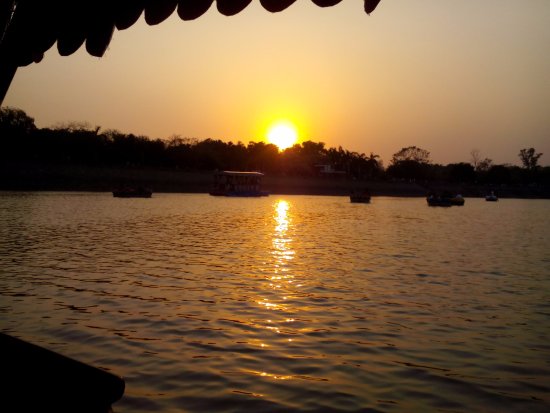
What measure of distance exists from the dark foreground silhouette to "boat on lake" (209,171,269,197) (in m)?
73.2

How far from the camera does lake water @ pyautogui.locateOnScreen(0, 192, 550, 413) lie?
19.4 feet

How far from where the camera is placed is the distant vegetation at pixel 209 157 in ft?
243

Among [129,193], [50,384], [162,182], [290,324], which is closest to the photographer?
[50,384]

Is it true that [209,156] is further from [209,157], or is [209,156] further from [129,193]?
[129,193]

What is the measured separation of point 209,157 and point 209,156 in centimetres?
55

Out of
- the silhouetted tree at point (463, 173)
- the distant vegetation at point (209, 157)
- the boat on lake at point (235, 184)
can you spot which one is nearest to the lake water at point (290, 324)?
the distant vegetation at point (209, 157)

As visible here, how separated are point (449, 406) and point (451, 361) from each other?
1602 millimetres

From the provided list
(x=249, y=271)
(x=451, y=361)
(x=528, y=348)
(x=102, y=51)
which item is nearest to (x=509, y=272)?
(x=249, y=271)

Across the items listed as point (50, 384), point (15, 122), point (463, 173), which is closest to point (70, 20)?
point (50, 384)

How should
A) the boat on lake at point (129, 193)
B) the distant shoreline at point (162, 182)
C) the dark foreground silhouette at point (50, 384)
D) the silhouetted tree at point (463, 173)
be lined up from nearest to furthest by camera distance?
the dark foreground silhouette at point (50, 384), the boat on lake at point (129, 193), the distant shoreline at point (162, 182), the silhouetted tree at point (463, 173)

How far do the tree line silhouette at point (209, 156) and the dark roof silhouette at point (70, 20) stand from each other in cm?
6913

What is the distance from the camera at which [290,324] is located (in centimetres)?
886

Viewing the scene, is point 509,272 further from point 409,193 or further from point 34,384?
point 409,193

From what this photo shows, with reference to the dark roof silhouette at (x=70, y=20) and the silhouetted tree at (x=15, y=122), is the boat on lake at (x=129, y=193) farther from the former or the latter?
the dark roof silhouette at (x=70, y=20)
